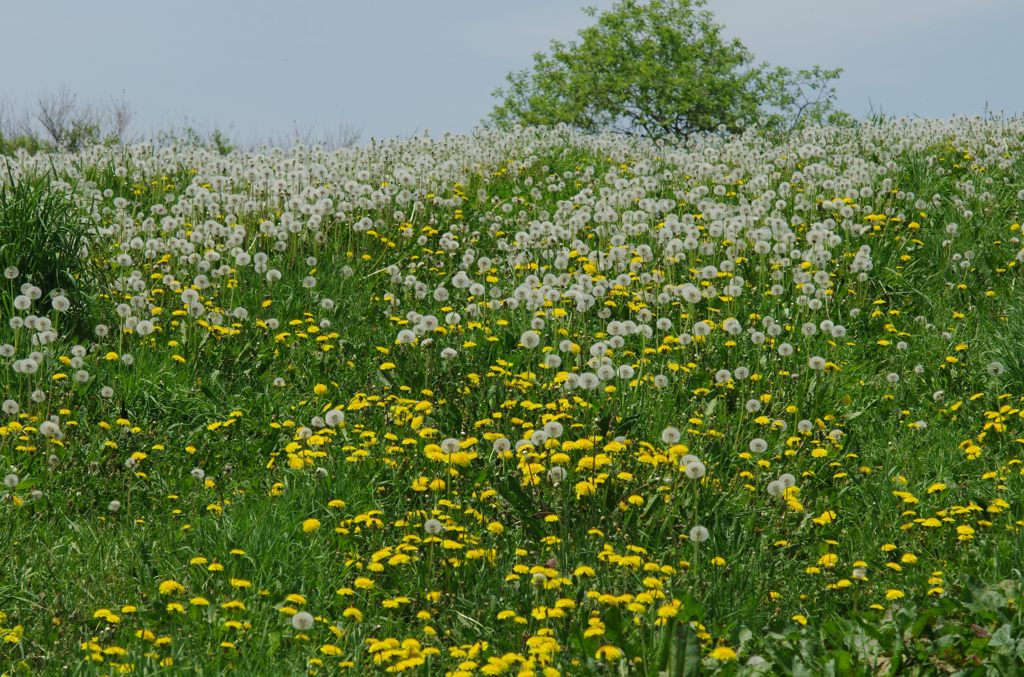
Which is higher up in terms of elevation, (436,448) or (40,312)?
(40,312)

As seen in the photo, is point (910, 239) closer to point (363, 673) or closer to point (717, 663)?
point (717, 663)

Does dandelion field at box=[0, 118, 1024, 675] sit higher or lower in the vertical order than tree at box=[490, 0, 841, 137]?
lower

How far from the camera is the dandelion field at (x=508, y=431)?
14.5 ft

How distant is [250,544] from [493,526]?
3.78ft

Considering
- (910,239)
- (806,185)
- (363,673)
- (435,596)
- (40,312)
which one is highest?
(806,185)

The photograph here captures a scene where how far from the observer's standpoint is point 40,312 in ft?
24.6

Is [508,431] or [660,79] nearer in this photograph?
[508,431]

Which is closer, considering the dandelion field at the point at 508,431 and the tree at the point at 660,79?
the dandelion field at the point at 508,431

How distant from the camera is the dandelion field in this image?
442 centimetres

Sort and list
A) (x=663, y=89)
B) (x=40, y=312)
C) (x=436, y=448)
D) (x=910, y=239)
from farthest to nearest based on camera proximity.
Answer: (x=663, y=89)
(x=910, y=239)
(x=40, y=312)
(x=436, y=448)

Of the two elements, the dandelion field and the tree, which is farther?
the tree

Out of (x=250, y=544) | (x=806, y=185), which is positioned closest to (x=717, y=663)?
(x=250, y=544)

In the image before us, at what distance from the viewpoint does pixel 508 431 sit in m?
6.27

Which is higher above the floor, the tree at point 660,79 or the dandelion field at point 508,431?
the tree at point 660,79
